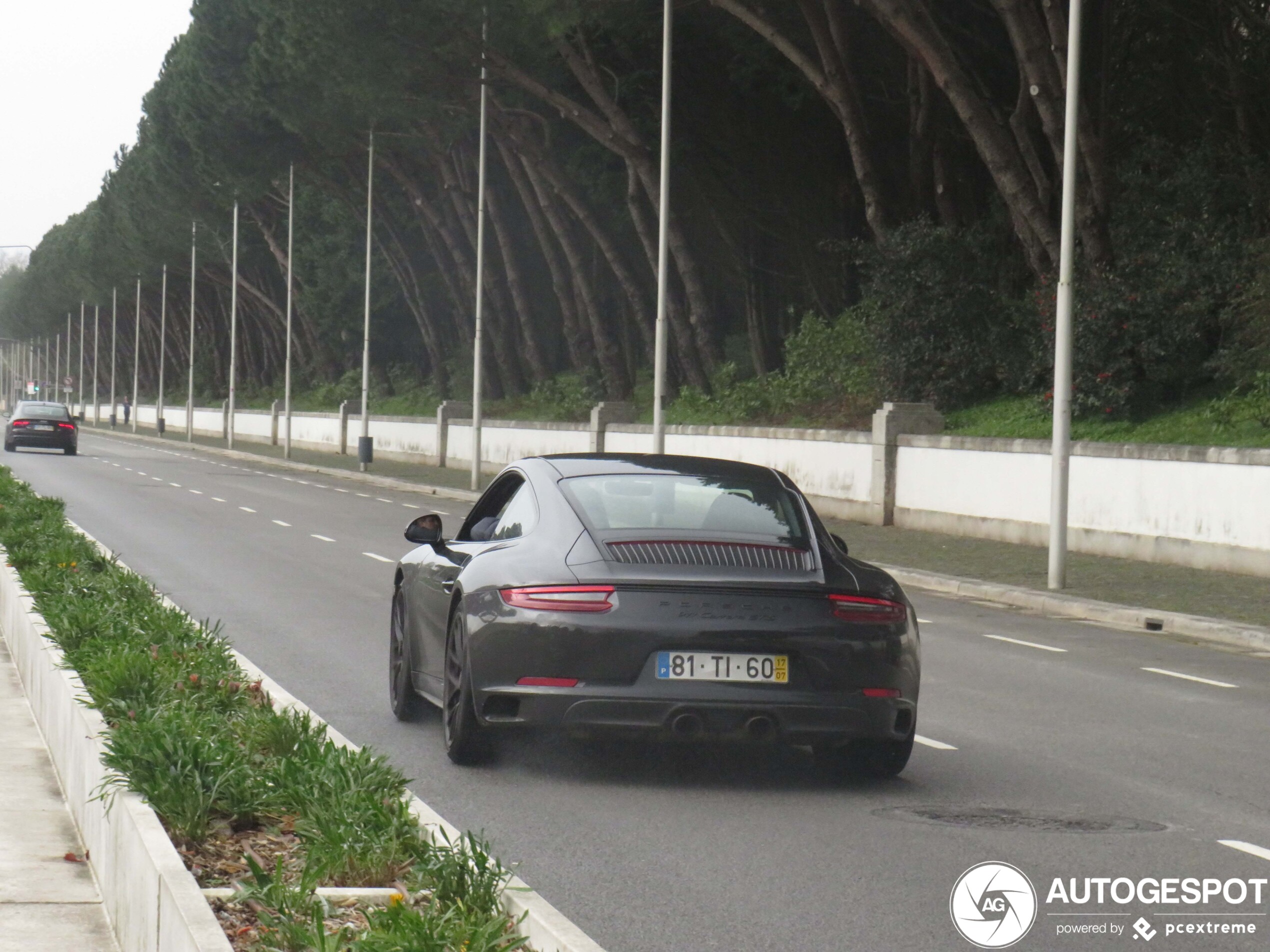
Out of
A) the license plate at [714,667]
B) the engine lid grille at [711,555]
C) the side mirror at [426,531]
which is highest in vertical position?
the engine lid grille at [711,555]

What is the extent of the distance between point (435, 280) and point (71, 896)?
65933 millimetres

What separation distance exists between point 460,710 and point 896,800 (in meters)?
1.91

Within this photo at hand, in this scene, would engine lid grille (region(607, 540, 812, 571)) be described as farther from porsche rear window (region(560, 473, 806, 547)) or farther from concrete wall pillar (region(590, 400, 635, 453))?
concrete wall pillar (region(590, 400, 635, 453))

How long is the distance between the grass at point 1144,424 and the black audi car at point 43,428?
35.0 meters

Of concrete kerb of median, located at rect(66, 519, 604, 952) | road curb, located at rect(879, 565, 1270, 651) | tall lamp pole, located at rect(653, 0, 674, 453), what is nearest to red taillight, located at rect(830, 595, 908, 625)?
concrete kerb of median, located at rect(66, 519, 604, 952)

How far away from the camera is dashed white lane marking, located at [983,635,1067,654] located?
15.1m

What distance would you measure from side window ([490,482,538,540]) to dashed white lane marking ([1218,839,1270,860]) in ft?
10.5

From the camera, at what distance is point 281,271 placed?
91875 millimetres

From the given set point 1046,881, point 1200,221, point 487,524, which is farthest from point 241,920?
point 1200,221

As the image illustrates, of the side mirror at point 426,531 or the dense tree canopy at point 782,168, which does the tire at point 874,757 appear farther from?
the dense tree canopy at point 782,168

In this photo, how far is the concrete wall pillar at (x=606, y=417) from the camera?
44.5 m

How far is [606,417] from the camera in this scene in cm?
4459

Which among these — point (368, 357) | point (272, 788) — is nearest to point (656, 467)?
point (272, 788)

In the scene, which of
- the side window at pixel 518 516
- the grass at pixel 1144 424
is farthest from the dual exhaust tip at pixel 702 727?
the grass at pixel 1144 424
